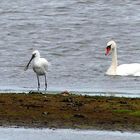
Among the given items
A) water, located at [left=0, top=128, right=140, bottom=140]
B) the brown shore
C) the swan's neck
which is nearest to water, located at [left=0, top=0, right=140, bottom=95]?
the swan's neck

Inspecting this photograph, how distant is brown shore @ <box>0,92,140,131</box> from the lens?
12.9 meters

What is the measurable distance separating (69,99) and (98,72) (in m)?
9.32

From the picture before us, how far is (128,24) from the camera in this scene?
34.3 metres

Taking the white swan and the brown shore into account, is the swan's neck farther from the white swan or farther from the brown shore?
the brown shore

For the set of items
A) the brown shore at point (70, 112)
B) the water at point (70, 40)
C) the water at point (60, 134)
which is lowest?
the water at point (70, 40)

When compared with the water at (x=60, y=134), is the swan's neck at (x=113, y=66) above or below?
below

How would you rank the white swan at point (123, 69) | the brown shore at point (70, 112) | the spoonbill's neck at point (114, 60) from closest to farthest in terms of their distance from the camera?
the brown shore at point (70, 112) < the white swan at point (123, 69) < the spoonbill's neck at point (114, 60)

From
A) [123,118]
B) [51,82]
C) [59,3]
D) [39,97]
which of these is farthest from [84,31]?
[123,118]

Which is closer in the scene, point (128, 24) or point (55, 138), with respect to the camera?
point (55, 138)

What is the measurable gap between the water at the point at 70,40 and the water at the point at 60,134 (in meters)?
6.40

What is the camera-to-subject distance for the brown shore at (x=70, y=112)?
42.2 feet

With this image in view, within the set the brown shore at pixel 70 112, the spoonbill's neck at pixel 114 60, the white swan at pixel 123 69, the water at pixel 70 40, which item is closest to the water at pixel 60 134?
the brown shore at pixel 70 112

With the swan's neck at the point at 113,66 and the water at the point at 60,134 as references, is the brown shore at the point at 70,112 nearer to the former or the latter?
the water at the point at 60,134

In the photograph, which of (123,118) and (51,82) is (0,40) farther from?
(123,118)
